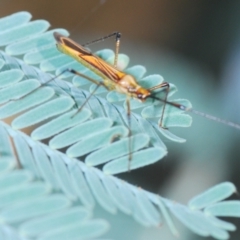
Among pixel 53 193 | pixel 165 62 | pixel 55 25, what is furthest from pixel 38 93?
pixel 55 25

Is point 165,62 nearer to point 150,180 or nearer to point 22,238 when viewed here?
point 150,180

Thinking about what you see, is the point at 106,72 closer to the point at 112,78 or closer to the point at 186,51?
the point at 112,78

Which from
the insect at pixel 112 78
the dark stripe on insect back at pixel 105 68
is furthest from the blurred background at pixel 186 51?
the dark stripe on insect back at pixel 105 68

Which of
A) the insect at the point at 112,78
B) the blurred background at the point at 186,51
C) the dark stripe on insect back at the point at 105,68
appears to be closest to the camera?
the insect at the point at 112,78

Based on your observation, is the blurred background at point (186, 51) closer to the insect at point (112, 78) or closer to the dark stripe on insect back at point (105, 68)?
the insect at point (112, 78)

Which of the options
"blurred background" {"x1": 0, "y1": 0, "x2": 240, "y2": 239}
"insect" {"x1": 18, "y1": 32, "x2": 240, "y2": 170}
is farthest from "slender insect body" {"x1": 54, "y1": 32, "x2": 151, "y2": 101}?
"blurred background" {"x1": 0, "y1": 0, "x2": 240, "y2": 239}

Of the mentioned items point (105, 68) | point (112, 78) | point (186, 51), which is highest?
point (186, 51)

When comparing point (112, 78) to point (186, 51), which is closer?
point (112, 78)

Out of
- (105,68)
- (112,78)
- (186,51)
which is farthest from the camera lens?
(186,51)

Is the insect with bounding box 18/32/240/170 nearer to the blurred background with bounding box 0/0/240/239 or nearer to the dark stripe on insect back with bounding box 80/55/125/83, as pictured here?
the dark stripe on insect back with bounding box 80/55/125/83

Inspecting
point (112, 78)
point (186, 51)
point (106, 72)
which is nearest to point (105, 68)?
point (106, 72)
